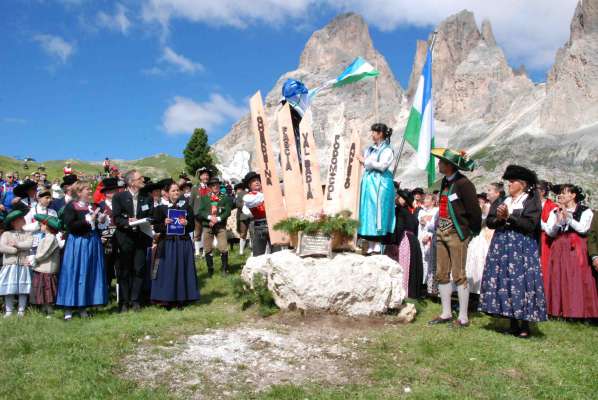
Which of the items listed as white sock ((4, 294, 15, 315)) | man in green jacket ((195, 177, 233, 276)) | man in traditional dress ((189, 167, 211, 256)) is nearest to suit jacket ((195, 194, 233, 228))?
man in green jacket ((195, 177, 233, 276))

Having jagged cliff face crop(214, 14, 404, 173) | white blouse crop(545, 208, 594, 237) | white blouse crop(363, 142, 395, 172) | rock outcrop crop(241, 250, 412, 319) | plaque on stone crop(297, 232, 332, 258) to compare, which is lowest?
rock outcrop crop(241, 250, 412, 319)

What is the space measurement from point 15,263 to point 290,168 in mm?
4629

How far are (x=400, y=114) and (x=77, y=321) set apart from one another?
4395 inches

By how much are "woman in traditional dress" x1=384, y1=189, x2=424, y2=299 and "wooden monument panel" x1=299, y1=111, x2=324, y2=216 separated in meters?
1.42

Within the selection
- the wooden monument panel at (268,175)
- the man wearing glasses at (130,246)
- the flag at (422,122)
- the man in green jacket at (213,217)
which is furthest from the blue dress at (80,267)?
the flag at (422,122)

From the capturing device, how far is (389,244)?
29.8 ft

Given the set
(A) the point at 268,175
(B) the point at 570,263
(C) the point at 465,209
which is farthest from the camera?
(A) the point at 268,175

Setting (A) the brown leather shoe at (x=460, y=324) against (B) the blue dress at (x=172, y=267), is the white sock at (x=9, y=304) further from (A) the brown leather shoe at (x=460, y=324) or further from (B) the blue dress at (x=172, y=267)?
(A) the brown leather shoe at (x=460, y=324)

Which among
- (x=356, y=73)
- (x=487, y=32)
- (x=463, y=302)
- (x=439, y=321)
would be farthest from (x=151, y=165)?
(x=463, y=302)

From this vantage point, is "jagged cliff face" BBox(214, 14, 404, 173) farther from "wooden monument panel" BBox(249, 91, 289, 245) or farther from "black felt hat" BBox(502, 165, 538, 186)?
"black felt hat" BBox(502, 165, 538, 186)

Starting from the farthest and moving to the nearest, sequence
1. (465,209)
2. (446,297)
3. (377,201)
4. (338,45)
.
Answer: (338,45)
(377,201)
(446,297)
(465,209)

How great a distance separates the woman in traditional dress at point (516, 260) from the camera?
6.36 metres

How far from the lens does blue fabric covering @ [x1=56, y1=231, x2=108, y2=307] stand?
24.7ft

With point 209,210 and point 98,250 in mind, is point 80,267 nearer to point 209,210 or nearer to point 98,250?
point 98,250
